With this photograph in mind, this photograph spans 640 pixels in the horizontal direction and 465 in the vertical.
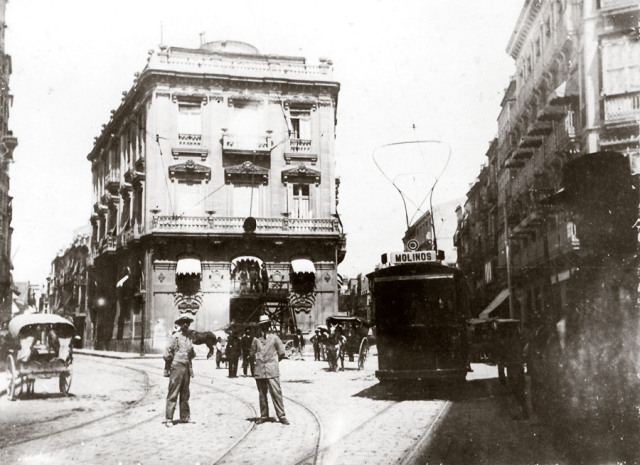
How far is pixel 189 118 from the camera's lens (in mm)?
37094

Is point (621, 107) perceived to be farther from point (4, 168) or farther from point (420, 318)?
point (4, 168)

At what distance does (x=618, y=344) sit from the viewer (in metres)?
8.45

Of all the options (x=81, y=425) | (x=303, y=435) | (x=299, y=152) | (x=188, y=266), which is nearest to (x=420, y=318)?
(x=303, y=435)

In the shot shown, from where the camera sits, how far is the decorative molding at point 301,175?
3759 centimetres

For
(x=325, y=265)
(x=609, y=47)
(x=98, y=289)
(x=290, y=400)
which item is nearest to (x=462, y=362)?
(x=290, y=400)

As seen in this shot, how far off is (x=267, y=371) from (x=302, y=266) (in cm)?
2462

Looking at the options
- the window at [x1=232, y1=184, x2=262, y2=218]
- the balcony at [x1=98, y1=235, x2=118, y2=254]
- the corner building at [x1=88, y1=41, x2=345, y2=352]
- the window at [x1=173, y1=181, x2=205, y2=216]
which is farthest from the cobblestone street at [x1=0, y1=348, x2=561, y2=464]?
the balcony at [x1=98, y1=235, x2=118, y2=254]

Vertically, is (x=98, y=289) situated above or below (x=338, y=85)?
below

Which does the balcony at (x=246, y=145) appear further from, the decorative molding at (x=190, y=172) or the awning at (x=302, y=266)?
the awning at (x=302, y=266)

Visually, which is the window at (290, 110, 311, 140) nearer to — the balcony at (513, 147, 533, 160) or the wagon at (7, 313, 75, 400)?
the balcony at (513, 147, 533, 160)

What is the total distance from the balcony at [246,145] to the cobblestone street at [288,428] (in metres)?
20.1

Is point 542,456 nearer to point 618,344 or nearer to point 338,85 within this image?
point 618,344

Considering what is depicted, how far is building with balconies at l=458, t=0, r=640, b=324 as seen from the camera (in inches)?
872

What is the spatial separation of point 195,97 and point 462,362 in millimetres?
25992
